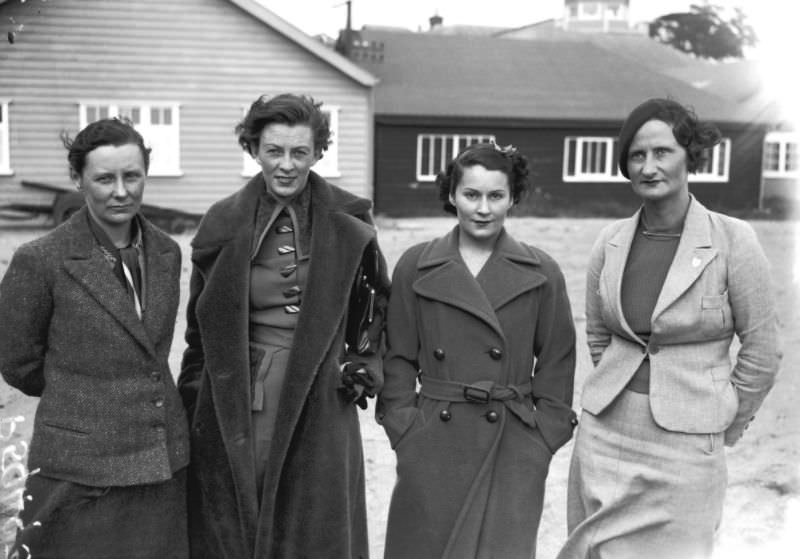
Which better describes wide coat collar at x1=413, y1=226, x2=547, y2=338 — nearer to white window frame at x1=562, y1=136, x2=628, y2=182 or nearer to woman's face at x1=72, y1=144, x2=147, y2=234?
woman's face at x1=72, y1=144, x2=147, y2=234

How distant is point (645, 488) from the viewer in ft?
10.7

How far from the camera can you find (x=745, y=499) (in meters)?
5.32

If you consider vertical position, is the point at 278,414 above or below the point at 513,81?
below

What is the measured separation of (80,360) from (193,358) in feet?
1.81

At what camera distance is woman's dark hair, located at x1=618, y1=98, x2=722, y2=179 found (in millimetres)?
3205

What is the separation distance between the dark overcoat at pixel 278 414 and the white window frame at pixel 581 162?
17646mm

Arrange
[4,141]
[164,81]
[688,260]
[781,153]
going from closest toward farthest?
[688,260] → [4,141] → [164,81] → [781,153]

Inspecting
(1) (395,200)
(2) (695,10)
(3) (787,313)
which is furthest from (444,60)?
(2) (695,10)

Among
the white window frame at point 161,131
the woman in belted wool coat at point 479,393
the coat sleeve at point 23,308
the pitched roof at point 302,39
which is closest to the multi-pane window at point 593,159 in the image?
the pitched roof at point 302,39

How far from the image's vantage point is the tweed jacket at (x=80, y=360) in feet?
9.86

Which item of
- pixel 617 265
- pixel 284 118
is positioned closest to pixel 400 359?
pixel 617 265

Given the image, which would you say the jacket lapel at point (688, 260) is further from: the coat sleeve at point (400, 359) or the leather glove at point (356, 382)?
the leather glove at point (356, 382)

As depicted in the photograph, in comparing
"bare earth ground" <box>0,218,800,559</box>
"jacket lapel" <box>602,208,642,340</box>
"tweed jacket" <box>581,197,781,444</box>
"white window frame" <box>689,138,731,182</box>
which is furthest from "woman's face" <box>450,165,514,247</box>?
"white window frame" <box>689,138,731,182</box>

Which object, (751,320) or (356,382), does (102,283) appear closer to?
(356,382)
